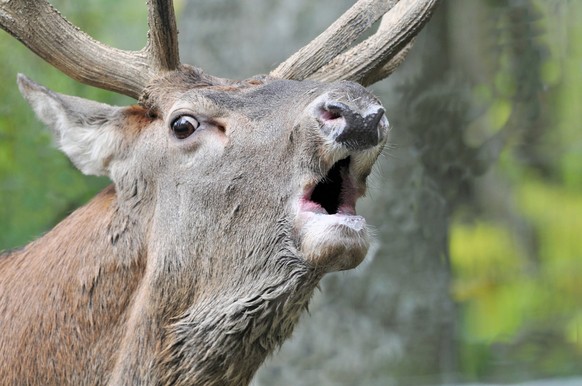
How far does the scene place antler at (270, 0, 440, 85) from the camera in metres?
4.74

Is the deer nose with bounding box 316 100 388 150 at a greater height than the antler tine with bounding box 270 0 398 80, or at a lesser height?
lesser

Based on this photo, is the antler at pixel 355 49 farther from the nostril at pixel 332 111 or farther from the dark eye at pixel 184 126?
the nostril at pixel 332 111

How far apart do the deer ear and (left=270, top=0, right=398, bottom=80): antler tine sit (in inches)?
33.0

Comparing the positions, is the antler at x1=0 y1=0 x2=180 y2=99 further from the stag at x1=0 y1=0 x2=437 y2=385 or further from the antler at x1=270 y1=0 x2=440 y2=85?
the antler at x1=270 y1=0 x2=440 y2=85

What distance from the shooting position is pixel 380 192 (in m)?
7.93

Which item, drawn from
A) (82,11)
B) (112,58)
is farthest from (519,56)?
(112,58)

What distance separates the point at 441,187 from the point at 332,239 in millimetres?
4981

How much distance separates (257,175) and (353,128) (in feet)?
1.62

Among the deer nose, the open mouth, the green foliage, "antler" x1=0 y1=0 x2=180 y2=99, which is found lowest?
the open mouth

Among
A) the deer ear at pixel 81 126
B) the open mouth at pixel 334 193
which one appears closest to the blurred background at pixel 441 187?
the deer ear at pixel 81 126

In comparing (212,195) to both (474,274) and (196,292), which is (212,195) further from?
(474,274)

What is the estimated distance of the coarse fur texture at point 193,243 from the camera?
12.4ft

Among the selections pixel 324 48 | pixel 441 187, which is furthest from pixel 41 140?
pixel 324 48

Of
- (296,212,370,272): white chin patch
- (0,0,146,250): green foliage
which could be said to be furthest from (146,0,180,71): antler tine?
(0,0,146,250): green foliage
